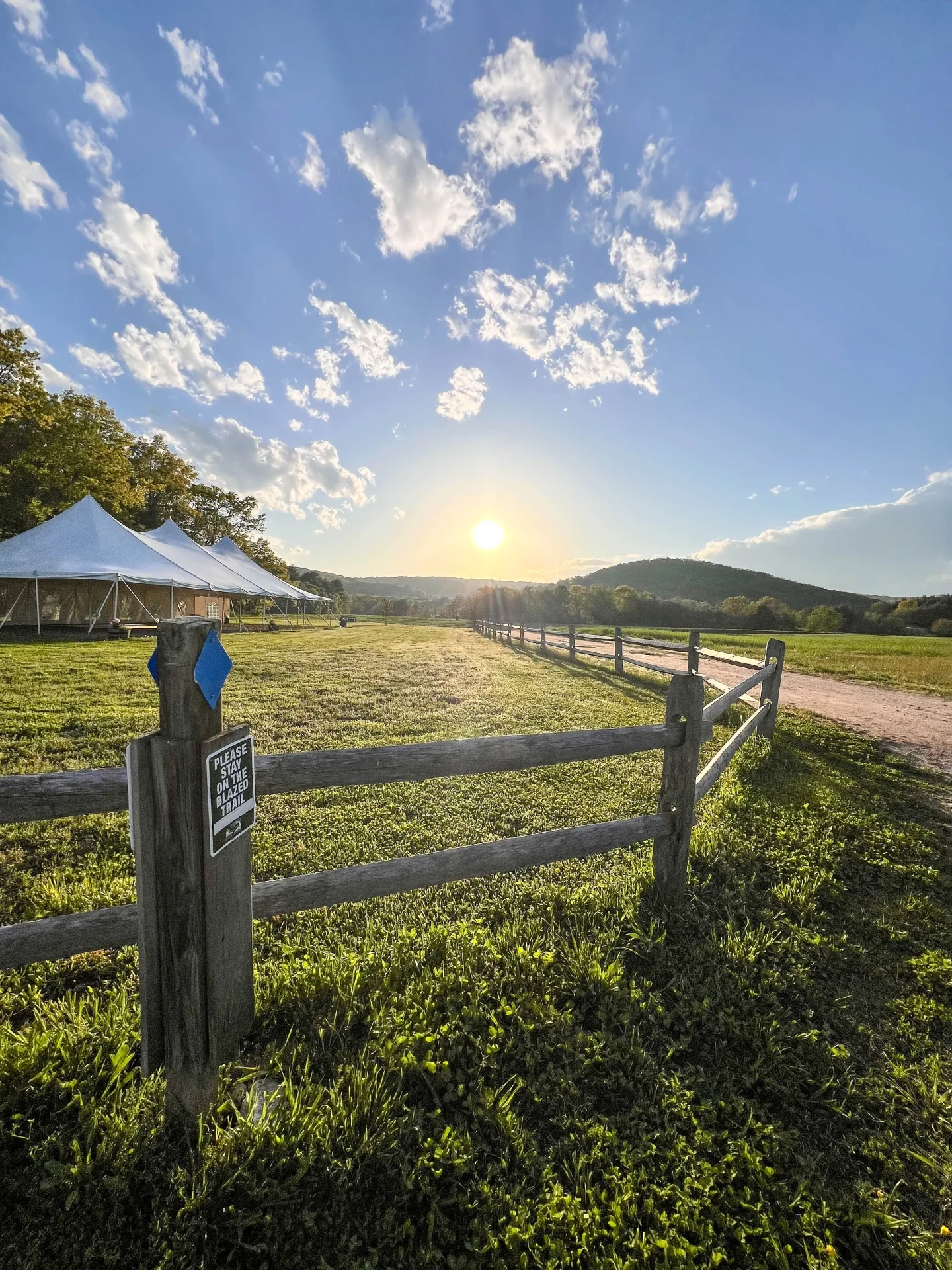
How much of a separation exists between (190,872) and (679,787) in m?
2.79

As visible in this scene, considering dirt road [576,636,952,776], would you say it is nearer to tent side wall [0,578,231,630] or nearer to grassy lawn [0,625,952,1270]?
grassy lawn [0,625,952,1270]

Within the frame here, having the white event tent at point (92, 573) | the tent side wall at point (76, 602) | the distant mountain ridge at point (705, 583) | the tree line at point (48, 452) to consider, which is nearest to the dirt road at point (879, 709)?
the white event tent at point (92, 573)

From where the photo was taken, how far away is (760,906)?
3.20 meters

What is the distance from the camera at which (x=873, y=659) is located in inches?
741

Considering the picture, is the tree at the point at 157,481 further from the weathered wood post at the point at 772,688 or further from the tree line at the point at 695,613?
the weathered wood post at the point at 772,688

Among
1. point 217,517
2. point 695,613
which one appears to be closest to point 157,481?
point 217,517

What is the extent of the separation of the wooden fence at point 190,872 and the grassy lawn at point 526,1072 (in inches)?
13.6

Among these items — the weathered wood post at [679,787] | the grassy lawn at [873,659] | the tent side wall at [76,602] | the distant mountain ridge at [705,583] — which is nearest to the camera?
Answer: the weathered wood post at [679,787]

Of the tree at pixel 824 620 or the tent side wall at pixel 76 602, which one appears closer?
the tent side wall at pixel 76 602

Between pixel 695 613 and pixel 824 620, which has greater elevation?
pixel 695 613

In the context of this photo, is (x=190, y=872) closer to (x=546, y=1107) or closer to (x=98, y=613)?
(x=546, y=1107)

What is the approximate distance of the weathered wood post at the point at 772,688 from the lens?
6.59m

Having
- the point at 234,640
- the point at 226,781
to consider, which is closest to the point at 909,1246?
the point at 226,781

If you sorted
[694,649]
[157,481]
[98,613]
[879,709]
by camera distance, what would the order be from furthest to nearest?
[157,481]
[98,613]
[879,709]
[694,649]
